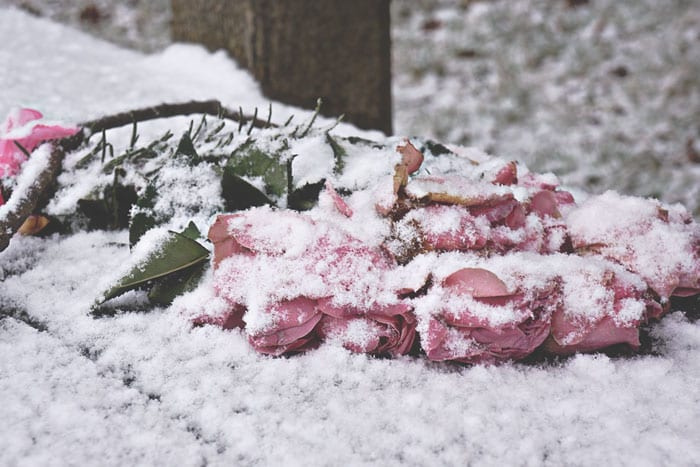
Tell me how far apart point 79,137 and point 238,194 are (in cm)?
39

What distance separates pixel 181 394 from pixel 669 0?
16.0 feet

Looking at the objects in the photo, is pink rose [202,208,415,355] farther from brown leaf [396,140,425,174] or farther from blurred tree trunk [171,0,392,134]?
blurred tree trunk [171,0,392,134]

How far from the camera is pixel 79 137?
1.19 metres

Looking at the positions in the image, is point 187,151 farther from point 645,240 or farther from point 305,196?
point 645,240

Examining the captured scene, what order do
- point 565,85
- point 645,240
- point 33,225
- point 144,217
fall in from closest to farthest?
point 645,240 → point 144,217 → point 33,225 → point 565,85

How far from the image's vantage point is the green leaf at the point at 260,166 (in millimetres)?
1013

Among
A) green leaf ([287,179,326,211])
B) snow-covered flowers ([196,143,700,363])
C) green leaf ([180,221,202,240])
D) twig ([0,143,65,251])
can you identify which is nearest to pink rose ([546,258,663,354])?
snow-covered flowers ([196,143,700,363])

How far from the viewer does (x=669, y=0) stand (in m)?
4.54

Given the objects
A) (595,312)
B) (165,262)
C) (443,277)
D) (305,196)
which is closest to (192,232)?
(165,262)

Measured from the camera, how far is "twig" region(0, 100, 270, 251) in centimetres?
97

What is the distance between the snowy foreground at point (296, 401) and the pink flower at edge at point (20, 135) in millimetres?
241

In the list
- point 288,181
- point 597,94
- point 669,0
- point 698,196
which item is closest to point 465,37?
point 597,94

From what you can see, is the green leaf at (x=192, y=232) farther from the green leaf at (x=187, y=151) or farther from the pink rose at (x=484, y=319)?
the pink rose at (x=484, y=319)

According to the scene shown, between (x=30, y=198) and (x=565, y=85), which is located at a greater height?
(x=30, y=198)
